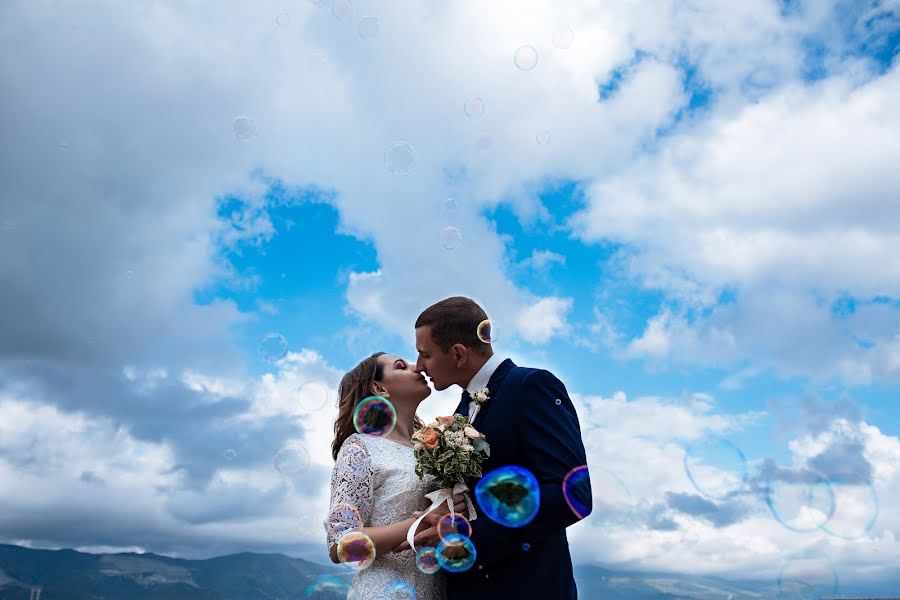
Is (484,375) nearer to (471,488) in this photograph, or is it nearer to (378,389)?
(471,488)

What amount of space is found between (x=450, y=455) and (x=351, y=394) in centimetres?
187

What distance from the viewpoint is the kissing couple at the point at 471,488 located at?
4934mm

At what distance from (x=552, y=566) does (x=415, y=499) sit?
1357 millimetres

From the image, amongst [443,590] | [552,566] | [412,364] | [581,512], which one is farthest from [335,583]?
[581,512]

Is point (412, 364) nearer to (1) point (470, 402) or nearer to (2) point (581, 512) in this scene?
(1) point (470, 402)

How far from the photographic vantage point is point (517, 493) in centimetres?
498

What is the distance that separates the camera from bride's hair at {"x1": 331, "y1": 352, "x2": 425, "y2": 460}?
6.67 metres

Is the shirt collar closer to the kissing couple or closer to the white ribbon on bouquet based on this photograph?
the kissing couple

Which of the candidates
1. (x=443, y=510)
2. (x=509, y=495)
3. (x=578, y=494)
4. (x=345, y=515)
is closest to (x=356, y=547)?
(x=345, y=515)

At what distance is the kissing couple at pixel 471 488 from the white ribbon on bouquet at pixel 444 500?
2 cm

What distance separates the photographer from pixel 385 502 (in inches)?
231

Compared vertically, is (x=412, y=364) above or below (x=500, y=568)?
above

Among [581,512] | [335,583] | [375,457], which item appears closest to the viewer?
[581,512]

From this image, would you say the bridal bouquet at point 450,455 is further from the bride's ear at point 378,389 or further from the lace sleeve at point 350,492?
the bride's ear at point 378,389
